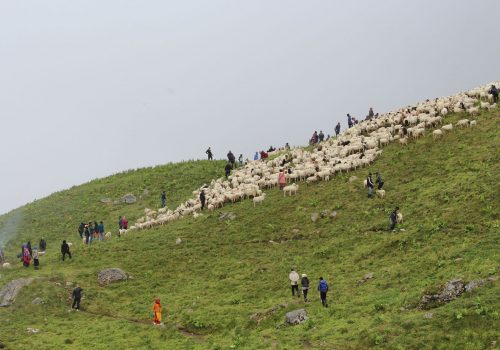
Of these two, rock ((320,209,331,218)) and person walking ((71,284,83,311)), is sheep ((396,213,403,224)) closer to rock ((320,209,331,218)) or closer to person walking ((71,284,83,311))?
rock ((320,209,331,218))

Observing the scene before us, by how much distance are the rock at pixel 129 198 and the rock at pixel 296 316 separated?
44620 millimetres

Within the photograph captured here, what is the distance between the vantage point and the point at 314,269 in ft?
129

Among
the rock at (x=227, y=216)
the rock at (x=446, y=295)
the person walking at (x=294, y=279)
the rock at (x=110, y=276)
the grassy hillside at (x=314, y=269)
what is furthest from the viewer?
the rock at (x=227, y=216)

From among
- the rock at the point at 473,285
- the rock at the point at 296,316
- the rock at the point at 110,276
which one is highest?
the rock at the point at 110,276

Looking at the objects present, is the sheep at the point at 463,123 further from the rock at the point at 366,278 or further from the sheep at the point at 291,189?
the rock at the point at 366,278

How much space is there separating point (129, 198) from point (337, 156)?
28.6 meters

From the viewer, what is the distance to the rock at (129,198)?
72.9 meters

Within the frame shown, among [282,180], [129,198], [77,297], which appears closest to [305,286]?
[77,297]

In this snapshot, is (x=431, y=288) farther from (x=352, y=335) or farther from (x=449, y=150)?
(x=449, y=150)

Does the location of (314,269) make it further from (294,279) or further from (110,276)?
(110,276)

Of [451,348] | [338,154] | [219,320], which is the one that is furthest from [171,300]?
[338,154]

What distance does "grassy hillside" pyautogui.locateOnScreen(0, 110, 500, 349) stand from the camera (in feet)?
92.6

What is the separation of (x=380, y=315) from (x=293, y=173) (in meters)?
30.9

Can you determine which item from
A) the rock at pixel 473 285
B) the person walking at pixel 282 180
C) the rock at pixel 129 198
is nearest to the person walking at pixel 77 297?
the person walking at pixel 282 180
